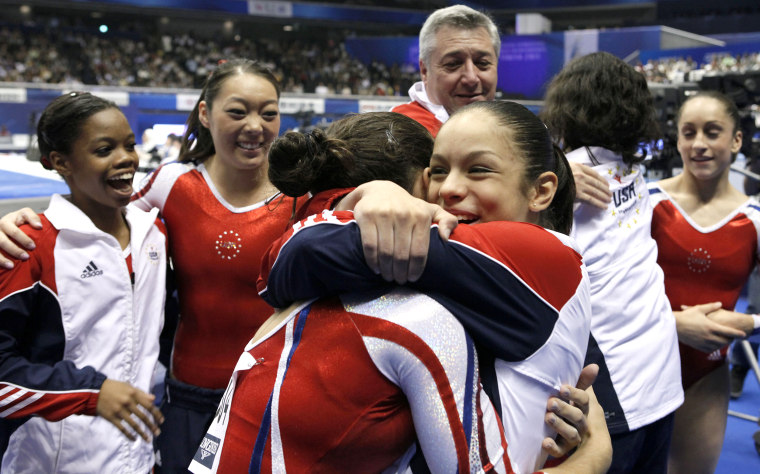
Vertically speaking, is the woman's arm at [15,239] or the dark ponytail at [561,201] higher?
the dark ponytail at [561,201]

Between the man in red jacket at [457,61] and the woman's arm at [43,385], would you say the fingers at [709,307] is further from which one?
the woman's arm at [43,385]

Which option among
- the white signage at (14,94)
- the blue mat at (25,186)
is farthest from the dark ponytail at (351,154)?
the white signage at (14,94)

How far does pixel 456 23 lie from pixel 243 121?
72cm

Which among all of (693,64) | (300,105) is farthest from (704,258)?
(693,64)

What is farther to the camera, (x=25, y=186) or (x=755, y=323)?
(x=25, y=186)

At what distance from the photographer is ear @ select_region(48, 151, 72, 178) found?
1785 millimetres

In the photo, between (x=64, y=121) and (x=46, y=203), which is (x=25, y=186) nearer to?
(x=46, y=203)

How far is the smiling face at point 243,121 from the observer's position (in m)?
1.98

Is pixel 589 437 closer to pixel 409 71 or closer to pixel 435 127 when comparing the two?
pixel 435 127

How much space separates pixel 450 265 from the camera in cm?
86

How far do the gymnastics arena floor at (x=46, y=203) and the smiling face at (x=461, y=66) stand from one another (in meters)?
1.33

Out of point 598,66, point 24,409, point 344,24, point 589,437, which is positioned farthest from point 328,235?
point 344,24

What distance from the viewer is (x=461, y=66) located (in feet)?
6.73

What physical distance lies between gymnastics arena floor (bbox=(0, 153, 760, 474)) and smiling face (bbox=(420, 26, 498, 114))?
1332 mm
